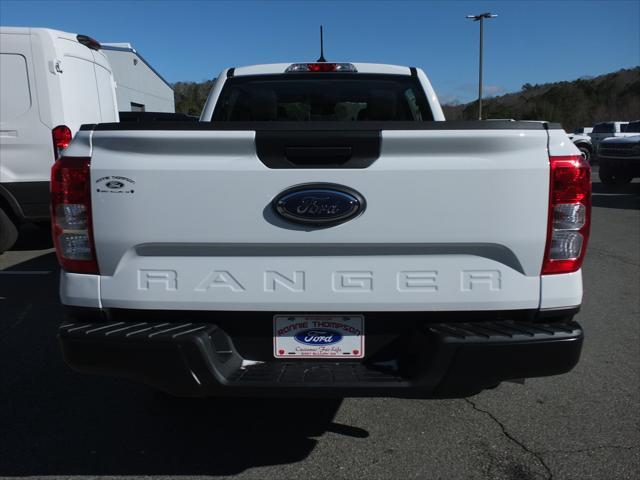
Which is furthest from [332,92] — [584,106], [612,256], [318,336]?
[584,106]

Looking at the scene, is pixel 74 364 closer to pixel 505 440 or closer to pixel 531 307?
pixel 531 307

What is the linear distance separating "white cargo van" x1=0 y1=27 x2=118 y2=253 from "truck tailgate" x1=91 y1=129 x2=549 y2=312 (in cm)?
509

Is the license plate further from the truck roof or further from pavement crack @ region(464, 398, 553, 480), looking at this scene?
the truck roof

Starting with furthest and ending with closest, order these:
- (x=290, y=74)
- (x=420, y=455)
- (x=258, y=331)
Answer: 1. (x=290, y=74)
2. (x=420, y=455)
3. (x=258, y=331)

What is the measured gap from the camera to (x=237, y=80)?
14.5 ft

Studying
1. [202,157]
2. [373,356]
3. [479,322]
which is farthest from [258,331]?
[479,322]

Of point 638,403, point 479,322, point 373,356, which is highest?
point 479,322

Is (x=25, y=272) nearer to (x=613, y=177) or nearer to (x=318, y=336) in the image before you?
(x=318, y=336)

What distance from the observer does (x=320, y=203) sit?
226 centimetres

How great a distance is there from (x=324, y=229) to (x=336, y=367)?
0.59 meters

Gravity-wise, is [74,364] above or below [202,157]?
below

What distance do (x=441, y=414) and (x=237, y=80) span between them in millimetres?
2760

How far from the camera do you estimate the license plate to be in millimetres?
2404

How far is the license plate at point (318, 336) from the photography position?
2.40 metres
